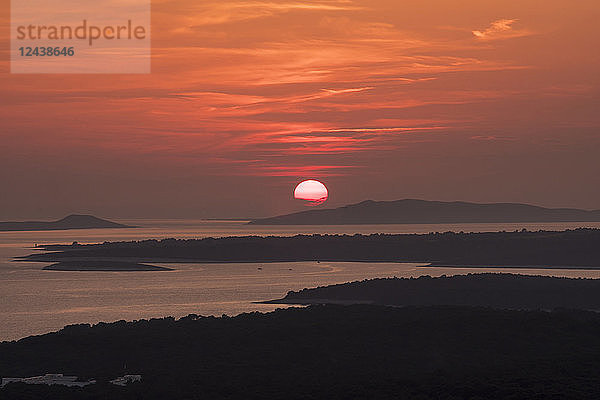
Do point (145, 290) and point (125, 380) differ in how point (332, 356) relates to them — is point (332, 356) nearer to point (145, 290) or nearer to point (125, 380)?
point (125, 380)

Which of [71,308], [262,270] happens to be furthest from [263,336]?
[262,270]

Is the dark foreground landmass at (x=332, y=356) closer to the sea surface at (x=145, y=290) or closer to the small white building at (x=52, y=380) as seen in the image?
the small white building at (x=52, y=380)

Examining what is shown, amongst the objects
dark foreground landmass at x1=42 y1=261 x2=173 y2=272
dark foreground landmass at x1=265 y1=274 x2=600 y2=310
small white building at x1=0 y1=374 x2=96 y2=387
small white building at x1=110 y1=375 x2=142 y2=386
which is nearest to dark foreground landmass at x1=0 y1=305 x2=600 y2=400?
small white building at x1=110 y1=375 x2=142 y2=386

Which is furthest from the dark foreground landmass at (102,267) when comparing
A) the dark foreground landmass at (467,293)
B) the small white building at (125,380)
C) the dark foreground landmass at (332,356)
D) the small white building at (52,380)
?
the small white building at (125,380)

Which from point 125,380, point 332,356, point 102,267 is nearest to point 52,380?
point 125,380

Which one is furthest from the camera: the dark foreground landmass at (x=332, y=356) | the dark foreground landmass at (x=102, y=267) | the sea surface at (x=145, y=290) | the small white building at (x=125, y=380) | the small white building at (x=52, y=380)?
the dark foreground landmass at (x=102, y=267)

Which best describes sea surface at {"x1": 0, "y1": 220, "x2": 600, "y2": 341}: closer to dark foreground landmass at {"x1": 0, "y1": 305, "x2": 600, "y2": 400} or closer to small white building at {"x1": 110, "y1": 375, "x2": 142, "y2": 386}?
dark foreground landmass at {"x1": 0, "y1": 305, "x2": 600, "y2": 400}
